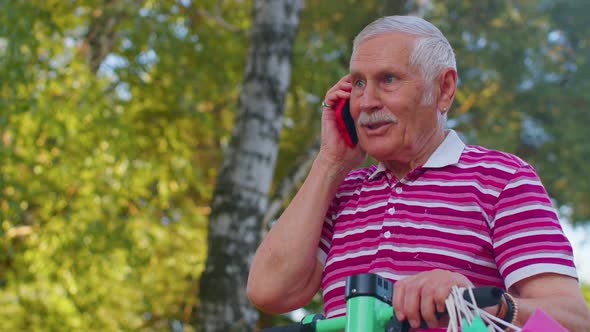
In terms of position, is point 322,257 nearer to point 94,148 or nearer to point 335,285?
point 335,285

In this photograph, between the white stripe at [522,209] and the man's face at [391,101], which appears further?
the man's face at [391,101]

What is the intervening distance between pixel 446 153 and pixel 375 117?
0.21 meters

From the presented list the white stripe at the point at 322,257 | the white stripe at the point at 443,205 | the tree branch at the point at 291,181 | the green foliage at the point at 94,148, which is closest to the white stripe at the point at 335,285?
the white stripe at the point at 322,257

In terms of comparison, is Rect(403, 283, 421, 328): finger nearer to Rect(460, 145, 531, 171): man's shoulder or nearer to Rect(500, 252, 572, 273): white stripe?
Rect(500, 252, 572, 273): white stripe

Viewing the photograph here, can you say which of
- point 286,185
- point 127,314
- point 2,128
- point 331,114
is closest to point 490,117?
point 286,185

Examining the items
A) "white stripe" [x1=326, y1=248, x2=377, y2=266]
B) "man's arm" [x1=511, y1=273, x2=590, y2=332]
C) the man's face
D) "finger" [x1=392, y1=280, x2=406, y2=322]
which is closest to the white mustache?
the man's face

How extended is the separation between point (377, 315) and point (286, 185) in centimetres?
963

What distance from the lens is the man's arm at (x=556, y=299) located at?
1.84 metres

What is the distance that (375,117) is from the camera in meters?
2.33

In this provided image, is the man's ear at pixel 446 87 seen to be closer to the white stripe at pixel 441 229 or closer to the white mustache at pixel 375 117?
the white mustache at pixel 375 117

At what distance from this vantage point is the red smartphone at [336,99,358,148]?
2.47 meters

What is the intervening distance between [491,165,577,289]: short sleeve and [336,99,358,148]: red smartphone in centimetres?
54

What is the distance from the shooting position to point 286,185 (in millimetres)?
11336

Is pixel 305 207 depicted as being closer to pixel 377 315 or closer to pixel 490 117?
pixel 377 315
